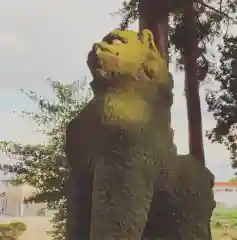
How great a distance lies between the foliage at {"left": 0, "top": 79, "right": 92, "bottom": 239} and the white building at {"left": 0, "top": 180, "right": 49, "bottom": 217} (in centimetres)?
13

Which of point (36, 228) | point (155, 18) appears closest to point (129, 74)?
point (155, 18)

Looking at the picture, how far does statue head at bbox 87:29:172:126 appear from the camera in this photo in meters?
1.54

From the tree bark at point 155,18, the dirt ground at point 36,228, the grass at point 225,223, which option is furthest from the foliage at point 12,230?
the tree bark at point 155,18

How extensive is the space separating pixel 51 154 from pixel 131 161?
7.75 feet

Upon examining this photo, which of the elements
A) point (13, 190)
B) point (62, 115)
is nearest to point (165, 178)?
point (62, 115)

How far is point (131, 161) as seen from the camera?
4.79 feet

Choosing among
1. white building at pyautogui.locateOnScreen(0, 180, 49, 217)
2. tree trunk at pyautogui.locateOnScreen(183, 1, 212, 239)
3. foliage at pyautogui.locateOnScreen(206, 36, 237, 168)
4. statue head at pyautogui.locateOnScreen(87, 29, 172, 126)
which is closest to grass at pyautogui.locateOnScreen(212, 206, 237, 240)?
foliage at pyautogui.locateOnScreen(206, 36, 237, 168)

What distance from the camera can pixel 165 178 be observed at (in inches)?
59.9

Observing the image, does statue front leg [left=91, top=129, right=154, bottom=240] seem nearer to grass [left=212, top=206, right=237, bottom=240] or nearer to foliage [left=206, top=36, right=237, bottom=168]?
foliage [left=206, top=36, right=237, bottom=168]

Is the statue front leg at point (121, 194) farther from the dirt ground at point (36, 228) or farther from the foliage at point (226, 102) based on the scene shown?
the dirt ground at point (36, 228)

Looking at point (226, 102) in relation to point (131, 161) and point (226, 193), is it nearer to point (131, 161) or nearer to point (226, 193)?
point (226, 193)

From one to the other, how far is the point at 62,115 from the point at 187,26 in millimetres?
1150

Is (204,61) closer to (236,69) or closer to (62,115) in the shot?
(236,69)

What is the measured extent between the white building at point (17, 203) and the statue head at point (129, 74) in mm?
2483
